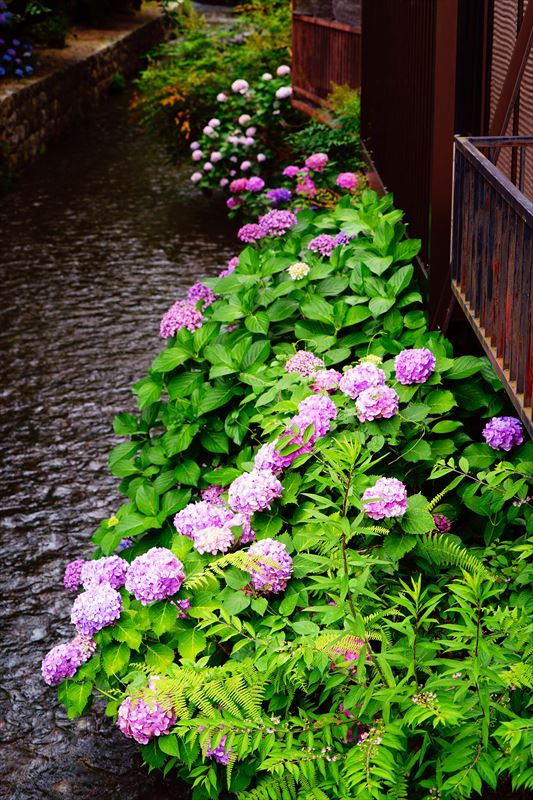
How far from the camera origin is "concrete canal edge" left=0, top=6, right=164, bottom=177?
500 inches

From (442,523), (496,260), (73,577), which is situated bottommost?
(73,577)

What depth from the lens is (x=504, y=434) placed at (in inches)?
135

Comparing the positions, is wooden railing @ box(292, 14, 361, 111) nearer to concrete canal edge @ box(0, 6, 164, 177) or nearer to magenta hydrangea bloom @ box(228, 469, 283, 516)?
concrete canal edge @ box(0, 6, 164, 177)

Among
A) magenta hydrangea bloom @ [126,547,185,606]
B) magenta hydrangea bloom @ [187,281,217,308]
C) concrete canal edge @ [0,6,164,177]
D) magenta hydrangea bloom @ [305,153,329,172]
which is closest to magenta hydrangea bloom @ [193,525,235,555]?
magenta hydrangea bloom @ [126,547,185,606]

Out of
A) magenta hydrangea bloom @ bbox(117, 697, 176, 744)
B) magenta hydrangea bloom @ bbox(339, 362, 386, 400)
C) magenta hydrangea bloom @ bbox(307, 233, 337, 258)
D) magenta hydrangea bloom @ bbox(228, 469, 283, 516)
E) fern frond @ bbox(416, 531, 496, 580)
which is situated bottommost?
magenta hydrangea bloom @ bbox(117, 697, 176, 744)

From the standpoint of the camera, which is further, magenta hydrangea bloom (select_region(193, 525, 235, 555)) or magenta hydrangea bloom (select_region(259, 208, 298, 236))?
magenta hydrangea bloom (select_region(259, 208, 298, 236))

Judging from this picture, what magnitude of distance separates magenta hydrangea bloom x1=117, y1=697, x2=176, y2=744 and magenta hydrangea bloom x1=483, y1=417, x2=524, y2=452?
1374 mm

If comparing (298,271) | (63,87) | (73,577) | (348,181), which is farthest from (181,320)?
(63,87)

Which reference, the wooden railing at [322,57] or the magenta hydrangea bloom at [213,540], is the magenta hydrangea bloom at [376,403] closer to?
the magenta hydrangea bloom at [213,540]

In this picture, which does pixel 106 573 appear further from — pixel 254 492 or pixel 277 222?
pixel 277 222

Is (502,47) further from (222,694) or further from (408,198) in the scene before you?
(222,694)

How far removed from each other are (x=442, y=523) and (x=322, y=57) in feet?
23.3

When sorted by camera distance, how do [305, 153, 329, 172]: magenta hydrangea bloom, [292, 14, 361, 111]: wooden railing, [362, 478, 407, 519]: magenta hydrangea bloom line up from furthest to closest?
[292, 14, 361, 111]: wooden railing
[305, 153, 329, 172]: magenta hydrangea bloom
[362, 478, 407, 519]: magenta hydrangea bloom

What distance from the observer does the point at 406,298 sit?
13.8 feet
